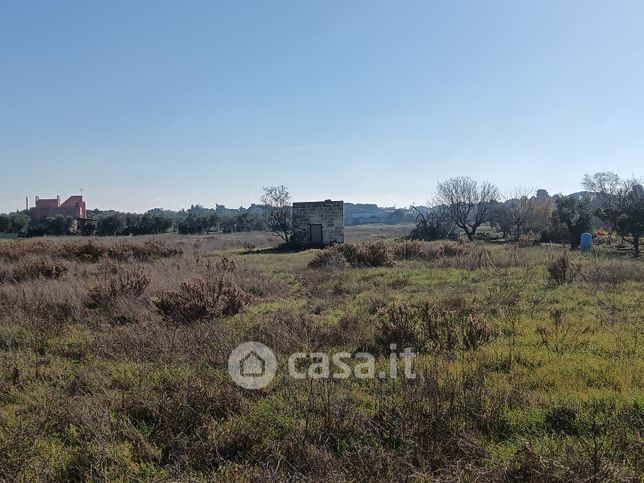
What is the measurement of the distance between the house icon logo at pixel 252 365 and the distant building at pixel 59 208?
7095cm

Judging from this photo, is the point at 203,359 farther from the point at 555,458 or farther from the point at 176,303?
the point at 555,458

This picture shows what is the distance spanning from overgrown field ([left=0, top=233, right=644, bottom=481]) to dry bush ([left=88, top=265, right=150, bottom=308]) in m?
0.04

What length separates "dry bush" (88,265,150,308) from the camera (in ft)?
28.1

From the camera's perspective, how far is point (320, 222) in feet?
104

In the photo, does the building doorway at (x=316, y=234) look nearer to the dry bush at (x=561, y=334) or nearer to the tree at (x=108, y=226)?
the dry bush at (x=561, y=334)

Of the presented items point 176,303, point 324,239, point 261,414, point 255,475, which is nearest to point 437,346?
point 261,414

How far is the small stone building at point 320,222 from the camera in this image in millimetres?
31578

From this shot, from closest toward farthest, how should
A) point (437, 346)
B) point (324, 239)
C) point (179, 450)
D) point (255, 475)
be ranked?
point (255, 475) < point (179, 450) < point (437, 346) < point (324, 239)

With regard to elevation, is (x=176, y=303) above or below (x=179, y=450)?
above

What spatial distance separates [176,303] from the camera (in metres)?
7.44

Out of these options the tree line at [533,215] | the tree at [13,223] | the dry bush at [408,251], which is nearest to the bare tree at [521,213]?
the tree line at [533,215]

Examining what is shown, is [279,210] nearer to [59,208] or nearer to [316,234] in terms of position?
[316,234]

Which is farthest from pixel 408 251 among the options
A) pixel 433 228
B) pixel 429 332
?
pixel 433 228

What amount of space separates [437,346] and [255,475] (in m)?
3.24
